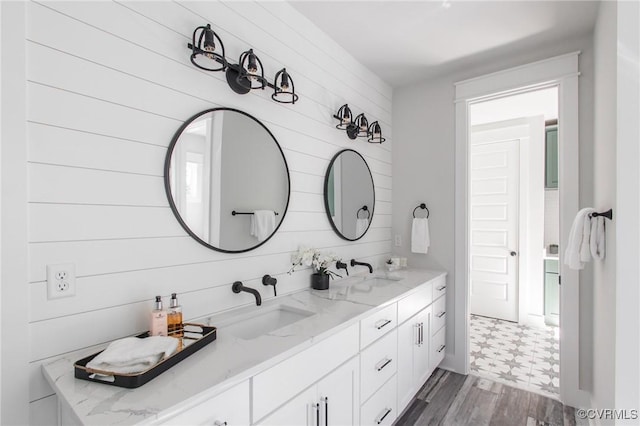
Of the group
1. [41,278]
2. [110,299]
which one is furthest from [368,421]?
[41,278]

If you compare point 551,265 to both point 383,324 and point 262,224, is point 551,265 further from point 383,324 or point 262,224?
point 262,224

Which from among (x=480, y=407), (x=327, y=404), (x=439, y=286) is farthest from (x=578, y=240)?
(x=327, y=404)

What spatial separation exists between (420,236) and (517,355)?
153 centimetres

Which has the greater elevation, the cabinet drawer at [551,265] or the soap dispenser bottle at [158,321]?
the soap dispenser bottle at [158,321]

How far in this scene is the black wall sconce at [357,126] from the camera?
7.83 feet

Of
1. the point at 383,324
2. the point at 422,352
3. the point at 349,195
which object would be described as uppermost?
the point at 349,195

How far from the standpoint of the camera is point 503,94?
2.69 meters

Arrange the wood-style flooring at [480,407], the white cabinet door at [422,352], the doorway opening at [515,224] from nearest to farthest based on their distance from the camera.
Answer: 1. the wood-style flooring at [480,407]
2. the white cabinet door at [422,352]
3. the doorway opening at [515,224]

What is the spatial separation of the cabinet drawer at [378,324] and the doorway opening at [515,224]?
208 centimetres

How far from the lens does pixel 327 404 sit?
142cm

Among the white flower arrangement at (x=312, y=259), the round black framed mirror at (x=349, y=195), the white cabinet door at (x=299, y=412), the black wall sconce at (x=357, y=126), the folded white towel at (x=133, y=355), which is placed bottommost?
the white cabinet door at (x=299, y=412)

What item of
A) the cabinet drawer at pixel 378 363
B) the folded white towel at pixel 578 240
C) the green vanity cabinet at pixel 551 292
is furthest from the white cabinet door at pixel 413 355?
the green vanity cabinet at pixel 551 292

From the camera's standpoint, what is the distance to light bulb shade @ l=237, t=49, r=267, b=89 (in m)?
1.62

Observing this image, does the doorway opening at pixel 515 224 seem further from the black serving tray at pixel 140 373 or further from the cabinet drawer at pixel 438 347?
the black serving tray at pixel 140 373
